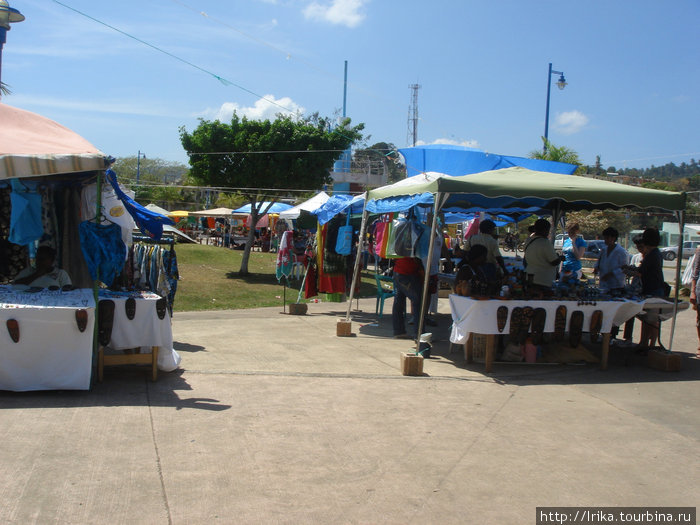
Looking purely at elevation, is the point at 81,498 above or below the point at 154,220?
below

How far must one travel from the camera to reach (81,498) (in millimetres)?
4012

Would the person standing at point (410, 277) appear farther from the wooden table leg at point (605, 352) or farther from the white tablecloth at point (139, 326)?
the white tablecloth at point (139, 326)

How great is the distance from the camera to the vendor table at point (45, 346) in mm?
6043

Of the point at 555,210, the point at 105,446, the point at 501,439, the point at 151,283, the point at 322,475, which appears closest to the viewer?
the point at 322,475

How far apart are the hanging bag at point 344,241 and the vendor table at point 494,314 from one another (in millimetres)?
4439

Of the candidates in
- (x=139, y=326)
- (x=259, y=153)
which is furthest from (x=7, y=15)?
(x=259, y=153)

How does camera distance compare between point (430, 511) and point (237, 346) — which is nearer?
point (430, 511)

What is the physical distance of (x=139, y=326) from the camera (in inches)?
268

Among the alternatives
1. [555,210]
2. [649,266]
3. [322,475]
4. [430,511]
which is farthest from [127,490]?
[555,210]

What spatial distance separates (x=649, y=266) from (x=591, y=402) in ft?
10.9

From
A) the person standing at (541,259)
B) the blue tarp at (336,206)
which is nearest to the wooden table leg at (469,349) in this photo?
the person standing at (541,259)

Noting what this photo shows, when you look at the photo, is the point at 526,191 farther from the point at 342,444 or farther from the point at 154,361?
the point at 154,361

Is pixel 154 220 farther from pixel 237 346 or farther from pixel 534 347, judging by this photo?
pixel 534 347

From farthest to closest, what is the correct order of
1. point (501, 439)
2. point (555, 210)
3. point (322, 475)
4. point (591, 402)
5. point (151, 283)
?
point (555, 210) → point (151, 283) → point (591, 402) → point (501, 439) → point (322, 475)
